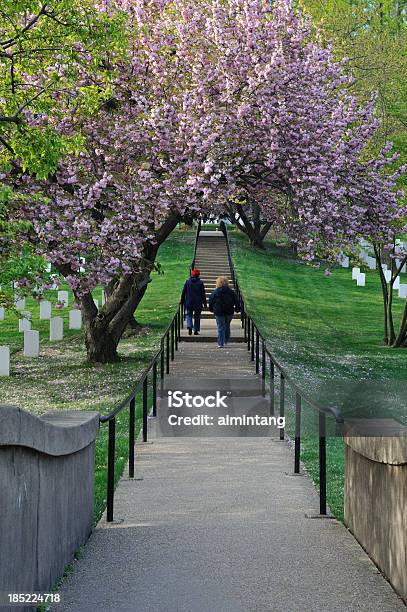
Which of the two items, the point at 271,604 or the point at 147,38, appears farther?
the point at 147,38

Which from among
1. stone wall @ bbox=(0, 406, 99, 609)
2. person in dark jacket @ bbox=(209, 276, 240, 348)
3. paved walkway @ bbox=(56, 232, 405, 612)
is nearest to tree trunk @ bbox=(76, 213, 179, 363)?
person in dark jacket @ bbox=(209, 276, 240, 348)

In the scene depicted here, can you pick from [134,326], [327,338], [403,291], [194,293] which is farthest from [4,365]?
[403,291]

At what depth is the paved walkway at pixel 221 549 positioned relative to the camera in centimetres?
645

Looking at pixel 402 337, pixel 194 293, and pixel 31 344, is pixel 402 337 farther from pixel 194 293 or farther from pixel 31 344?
pixel 31 344

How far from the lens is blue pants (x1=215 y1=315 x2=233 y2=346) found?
25.8m

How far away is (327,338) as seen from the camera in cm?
3278

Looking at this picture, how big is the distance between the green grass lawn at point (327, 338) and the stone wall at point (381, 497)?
123 cm

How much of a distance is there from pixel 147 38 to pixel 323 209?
19.0 ft

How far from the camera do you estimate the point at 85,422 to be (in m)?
7.93

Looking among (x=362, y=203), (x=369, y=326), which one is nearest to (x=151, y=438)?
(x=362, y=203)

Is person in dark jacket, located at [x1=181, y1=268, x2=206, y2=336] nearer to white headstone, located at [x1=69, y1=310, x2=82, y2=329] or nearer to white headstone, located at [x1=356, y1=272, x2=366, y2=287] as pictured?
white headstone, located at [x1=69, y1=310, x2=82, y2=329]

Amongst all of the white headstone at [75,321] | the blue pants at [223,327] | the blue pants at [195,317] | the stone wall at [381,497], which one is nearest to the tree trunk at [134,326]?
the white headstone at [75,321]

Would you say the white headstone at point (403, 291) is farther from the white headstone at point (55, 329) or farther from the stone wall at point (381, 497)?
the stone wall at point (381, 497)

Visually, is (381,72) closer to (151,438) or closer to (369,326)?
(369,326)
